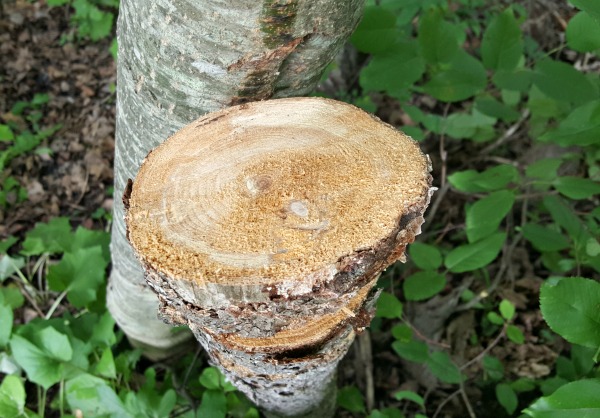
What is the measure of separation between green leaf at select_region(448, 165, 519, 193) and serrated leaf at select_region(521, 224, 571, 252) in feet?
0.78

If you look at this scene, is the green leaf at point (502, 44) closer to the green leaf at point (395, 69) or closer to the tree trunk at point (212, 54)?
the green leaf at point (395, 69)

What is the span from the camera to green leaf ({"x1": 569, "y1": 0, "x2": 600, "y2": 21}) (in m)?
1.01

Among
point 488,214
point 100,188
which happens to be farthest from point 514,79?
point 100,188

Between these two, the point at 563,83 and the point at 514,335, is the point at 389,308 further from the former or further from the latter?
the point at 563,83

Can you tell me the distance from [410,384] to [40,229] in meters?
1.48

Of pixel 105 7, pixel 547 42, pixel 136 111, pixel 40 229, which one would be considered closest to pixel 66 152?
pixel 40 229

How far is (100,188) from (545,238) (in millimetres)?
1845

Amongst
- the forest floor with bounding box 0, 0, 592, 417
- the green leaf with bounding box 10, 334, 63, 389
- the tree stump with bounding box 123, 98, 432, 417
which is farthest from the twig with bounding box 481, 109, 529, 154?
the green leaf with bounding box 10, 334, 63, 389

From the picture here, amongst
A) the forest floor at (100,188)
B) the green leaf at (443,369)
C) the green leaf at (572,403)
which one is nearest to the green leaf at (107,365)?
the forest floor at (100,188)

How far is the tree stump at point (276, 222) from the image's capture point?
2.58 ft

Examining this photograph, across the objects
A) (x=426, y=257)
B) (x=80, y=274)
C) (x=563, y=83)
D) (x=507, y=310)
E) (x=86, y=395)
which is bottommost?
(x=86, y=395)

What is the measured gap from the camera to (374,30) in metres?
1.41

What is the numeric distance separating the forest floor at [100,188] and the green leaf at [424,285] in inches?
8.4

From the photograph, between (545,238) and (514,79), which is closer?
(514,79)
